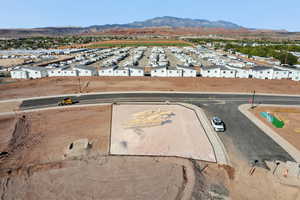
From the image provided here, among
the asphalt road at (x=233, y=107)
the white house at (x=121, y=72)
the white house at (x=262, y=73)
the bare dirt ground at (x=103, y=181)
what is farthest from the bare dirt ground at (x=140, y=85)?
the bare dirt ground at (x=103, y=181)

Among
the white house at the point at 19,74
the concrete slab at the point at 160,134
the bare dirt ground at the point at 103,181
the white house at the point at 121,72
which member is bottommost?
the bare dirt ground at the point at 103,181

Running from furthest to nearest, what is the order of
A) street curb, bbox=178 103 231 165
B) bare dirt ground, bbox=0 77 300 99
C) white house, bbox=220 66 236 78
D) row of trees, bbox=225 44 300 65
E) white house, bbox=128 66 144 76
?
row of trees, bbox=225 44 300 65
white house, bbox=128 66 144 76
white house, bbox=220 66 236 78
bare dirt ground, bbox=0 77 300 99
street curb, bbox=178 103 231 165

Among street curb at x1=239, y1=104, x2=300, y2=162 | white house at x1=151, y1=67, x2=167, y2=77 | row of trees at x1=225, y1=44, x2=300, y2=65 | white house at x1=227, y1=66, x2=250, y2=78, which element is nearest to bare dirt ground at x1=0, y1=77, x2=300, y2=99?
white house at x1=151, y1=67, x2=167, y2=77

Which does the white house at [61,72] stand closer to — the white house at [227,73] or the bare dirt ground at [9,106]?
the bare dirt ground at [9,106]

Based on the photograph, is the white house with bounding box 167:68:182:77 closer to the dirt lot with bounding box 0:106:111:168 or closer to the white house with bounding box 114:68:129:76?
the white house with bounding box 114:68:129:76

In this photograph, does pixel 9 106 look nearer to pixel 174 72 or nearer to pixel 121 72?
pixel 121 72
